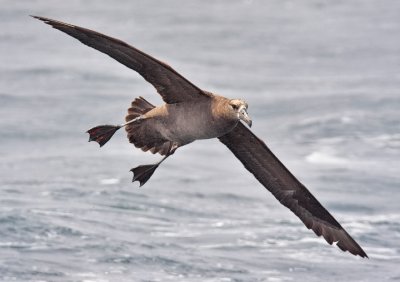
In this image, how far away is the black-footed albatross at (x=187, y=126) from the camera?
12680mm

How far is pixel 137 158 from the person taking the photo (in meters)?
21.7

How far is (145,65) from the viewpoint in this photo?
42.5 ft

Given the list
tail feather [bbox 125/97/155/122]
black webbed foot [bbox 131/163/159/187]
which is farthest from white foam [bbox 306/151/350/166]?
tail feather [bbox 125/97/155/122]

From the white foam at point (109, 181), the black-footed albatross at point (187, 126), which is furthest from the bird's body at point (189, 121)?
the white foam at point (109, 181)

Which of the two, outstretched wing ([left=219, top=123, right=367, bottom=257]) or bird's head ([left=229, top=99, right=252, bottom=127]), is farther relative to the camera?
outstretched wing ([left=219, top=123, right=367, bottom=257])

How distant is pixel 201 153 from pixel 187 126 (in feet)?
31.3

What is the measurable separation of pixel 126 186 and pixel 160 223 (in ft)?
6.05

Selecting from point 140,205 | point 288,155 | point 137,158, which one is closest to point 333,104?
point 288,155

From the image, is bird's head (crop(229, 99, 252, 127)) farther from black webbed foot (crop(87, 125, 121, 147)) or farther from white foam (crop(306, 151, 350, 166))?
white foam (crop(306, 151, 350, 166))

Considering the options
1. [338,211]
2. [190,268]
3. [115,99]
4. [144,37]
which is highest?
[144,37]

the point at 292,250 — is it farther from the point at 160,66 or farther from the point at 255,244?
the point at 160,66

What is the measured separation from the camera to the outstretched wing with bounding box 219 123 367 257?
14289 millimetres

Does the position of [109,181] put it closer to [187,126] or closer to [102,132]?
[102,132]

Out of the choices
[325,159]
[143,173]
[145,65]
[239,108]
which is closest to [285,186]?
[143,173]
